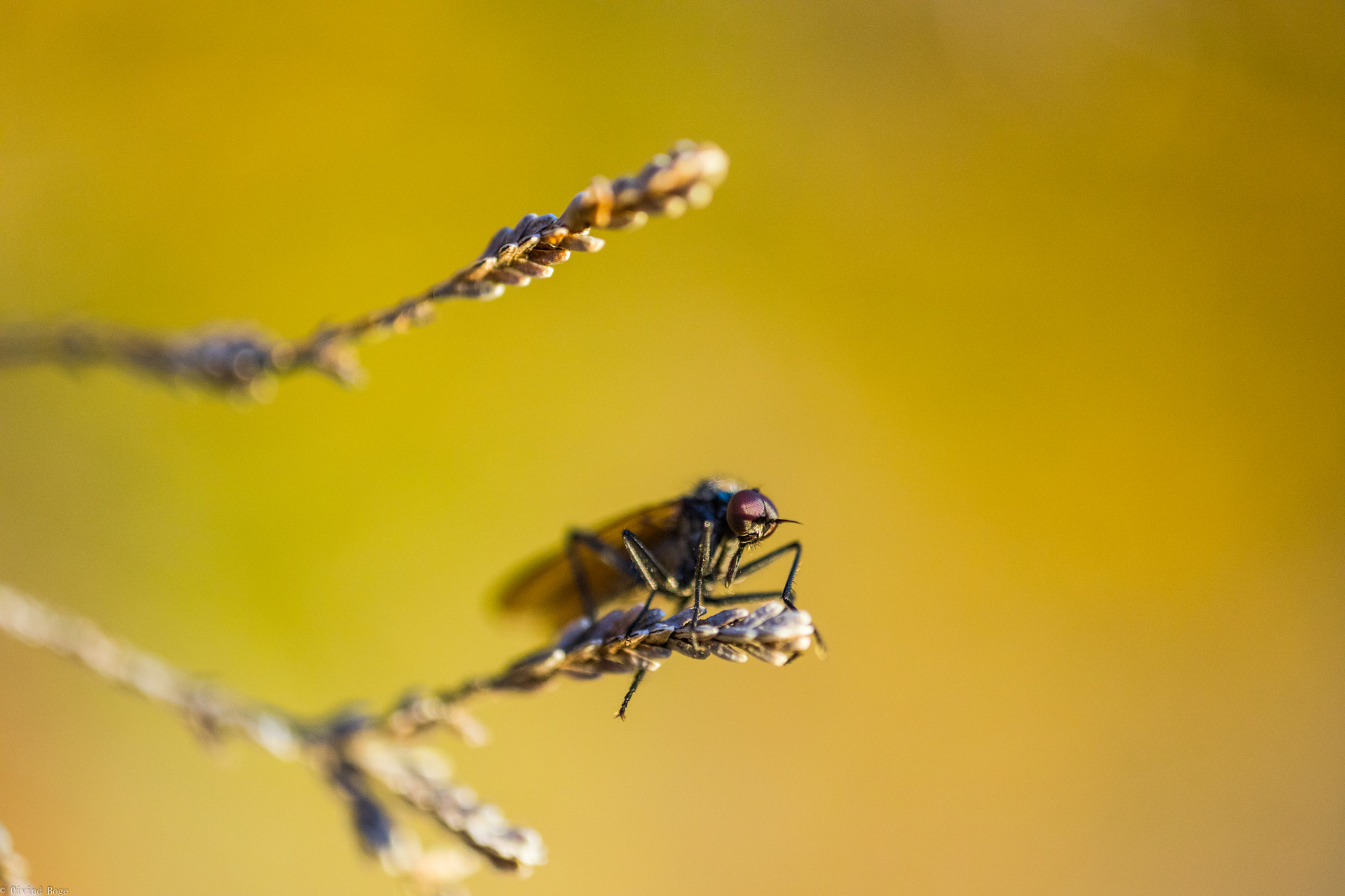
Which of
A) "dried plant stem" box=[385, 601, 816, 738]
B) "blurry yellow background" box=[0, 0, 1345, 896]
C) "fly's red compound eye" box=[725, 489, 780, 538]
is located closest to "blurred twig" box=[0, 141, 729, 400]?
"dried plant stem" box=[385, 601, 816, 738]

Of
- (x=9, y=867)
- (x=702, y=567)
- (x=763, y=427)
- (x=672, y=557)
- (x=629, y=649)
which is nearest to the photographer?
(x=9, y=867)

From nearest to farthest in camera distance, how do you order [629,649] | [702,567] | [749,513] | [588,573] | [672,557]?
1. [629,649]
2. [749,513]
3. [702,567]
4. [672,557]
5. [588,573]

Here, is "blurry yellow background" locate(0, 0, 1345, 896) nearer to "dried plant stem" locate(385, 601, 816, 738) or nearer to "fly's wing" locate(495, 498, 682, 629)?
"fly's wing" locate(495, 498, 682, 629)

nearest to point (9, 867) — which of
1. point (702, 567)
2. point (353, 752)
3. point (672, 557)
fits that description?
point (353, 752)

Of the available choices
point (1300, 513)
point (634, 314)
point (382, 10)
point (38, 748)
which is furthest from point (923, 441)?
point (38, 748)

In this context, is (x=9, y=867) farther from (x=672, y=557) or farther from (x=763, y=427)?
(x=763, y=427)

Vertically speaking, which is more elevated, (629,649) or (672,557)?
(672,557)

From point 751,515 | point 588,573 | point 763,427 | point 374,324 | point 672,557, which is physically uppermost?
point 763,427

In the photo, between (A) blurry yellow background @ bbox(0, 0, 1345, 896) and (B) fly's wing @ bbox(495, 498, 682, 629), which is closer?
(B) fly's wing @ bbox(495, 498, 682, 629)

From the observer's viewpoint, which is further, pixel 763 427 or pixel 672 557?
pixel 763 427
